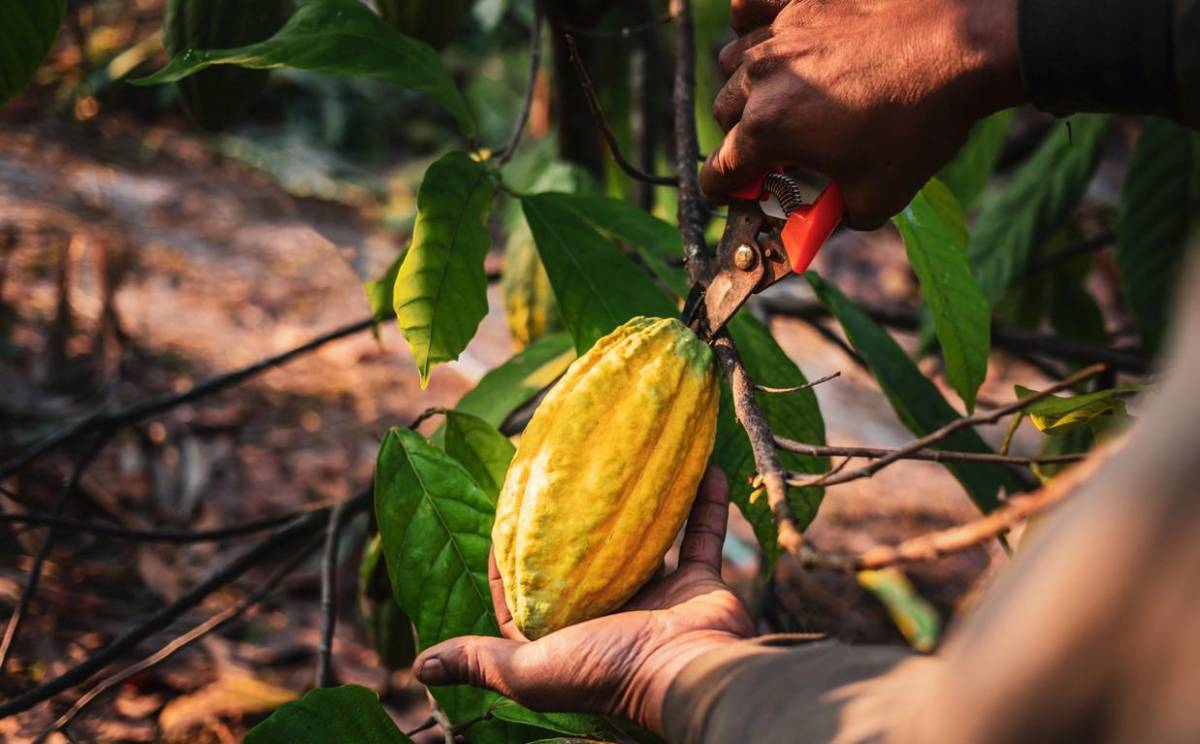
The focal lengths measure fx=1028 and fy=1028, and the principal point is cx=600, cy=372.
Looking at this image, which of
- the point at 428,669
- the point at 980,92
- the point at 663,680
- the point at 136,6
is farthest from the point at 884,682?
the point at 136,6

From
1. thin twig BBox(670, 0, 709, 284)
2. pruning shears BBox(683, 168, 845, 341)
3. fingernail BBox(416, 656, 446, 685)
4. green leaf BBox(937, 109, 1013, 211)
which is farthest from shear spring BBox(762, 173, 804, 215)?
green leaf BBox(937, 109, 1013, 211)

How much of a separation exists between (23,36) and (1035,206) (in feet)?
5.98

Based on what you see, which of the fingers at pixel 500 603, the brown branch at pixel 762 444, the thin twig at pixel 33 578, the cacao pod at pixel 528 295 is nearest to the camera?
the brown branch at pixel 762 444

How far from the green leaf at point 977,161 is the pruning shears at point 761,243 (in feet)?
3.68

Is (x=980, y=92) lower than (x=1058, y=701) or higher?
higher

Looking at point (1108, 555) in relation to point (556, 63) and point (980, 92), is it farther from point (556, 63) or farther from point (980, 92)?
point (556, 63)

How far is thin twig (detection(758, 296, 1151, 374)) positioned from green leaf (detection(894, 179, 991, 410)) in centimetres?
64

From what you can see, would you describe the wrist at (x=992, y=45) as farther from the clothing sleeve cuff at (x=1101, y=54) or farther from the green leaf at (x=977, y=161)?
the green leaf at (x=977, y=161)

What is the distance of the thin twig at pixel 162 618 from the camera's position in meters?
1.31

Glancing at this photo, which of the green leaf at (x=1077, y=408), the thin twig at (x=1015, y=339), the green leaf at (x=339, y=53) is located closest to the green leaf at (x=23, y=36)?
the green leaf at (x=339, y=53)

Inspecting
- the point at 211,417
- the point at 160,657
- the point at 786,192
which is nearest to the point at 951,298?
the point at 786,192

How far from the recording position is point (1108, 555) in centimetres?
37

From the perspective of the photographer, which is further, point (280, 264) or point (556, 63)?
point (280, 264)

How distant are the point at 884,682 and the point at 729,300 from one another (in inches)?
19.1
